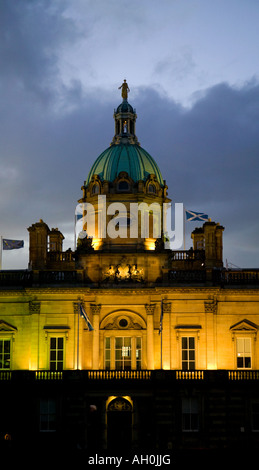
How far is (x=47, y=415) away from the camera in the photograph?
69.6 meters

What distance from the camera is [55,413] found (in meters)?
69.6

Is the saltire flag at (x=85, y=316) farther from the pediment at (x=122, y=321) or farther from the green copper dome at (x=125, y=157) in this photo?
the green copper dome at (x=125, y=157)

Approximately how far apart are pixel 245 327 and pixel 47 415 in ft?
58.4

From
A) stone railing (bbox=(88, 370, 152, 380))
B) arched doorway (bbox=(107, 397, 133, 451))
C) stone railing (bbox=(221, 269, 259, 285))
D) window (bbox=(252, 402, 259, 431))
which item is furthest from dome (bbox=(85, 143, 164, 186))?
window (bbox=(252, 402, 259, 431))

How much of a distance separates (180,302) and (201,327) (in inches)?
107

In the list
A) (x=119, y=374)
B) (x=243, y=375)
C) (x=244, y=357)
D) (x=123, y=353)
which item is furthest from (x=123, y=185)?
(x=243, y=375)

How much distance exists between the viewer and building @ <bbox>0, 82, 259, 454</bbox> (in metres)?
69.1

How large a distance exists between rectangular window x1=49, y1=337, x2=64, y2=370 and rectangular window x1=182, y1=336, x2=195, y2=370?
33.1 feet

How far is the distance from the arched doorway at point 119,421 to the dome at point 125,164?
20.7 m

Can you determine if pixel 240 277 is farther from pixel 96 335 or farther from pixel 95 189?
pixel 95 189

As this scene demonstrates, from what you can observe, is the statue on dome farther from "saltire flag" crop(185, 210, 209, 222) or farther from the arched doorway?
the arched doorway

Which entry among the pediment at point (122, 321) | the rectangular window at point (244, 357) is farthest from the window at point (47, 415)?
the rectangular window at point (244, 357)
